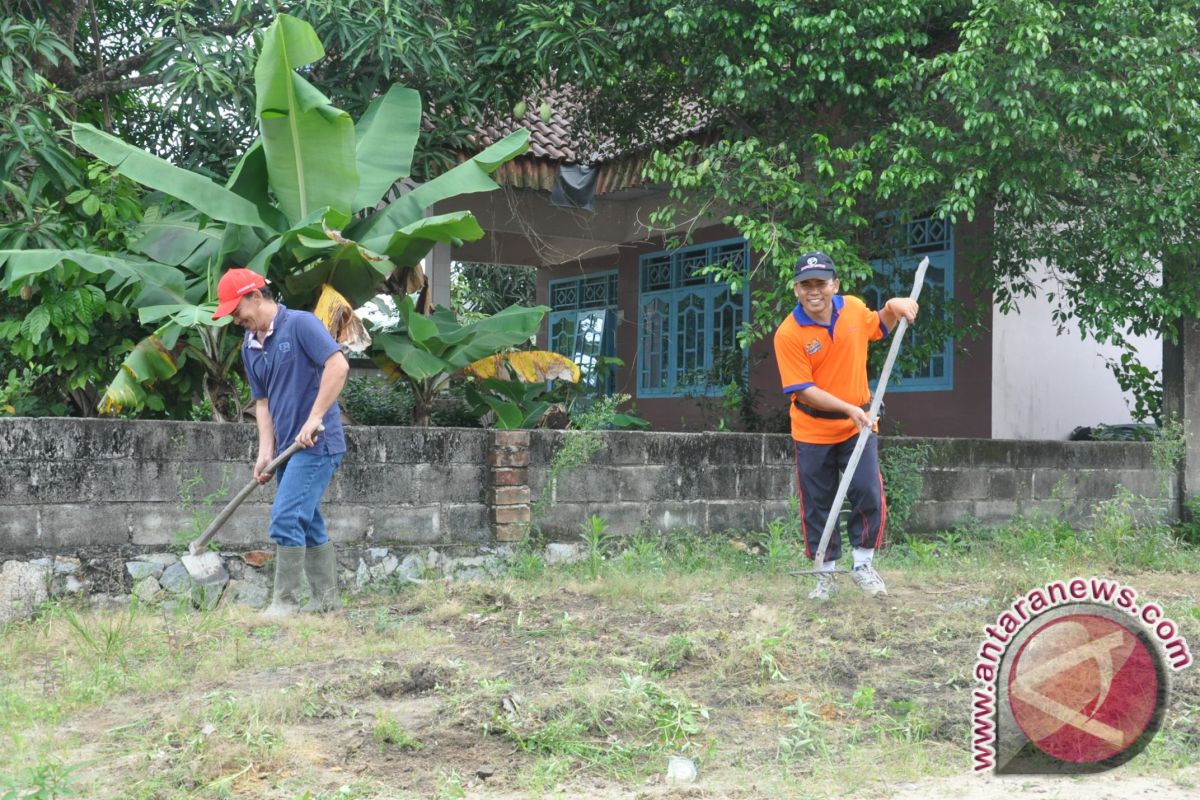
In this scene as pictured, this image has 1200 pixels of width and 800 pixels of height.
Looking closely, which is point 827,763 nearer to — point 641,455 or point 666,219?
point 641,455

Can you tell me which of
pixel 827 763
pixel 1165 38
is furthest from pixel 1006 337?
pixel 827 763

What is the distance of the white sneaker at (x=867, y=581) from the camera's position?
6.11 meters

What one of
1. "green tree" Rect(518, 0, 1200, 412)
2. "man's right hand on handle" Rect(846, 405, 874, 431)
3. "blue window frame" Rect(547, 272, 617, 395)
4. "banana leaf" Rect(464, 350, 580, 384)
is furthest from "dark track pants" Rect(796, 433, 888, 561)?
"blue window frame" Rect(547, 272, 617, 395)

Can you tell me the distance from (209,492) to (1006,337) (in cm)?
727

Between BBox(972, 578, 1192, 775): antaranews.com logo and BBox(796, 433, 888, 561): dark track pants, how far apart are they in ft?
7.73

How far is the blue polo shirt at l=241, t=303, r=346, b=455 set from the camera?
223 inches

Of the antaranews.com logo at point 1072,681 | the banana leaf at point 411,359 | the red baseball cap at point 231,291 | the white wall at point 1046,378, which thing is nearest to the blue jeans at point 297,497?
the red baseball cap at point 231,291

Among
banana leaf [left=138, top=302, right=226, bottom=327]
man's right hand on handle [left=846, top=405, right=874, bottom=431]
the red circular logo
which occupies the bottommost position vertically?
the red circular logo

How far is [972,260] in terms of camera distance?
9.56m

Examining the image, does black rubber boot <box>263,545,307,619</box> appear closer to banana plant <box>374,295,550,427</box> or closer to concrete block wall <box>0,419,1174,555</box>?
concrete block wall <box>0,419,1174,555</box>

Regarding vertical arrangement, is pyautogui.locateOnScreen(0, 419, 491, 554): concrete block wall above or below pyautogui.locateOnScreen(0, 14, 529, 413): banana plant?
below

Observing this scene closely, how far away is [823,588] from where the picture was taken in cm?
603

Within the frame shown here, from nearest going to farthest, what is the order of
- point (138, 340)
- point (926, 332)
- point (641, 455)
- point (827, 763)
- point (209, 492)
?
point (827, 763)
point (209, 492)
point (138, 340)
point (641, 455)
point (926, 332)

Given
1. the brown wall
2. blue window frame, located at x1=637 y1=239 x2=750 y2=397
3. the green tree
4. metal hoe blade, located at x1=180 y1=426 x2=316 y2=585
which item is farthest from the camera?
blue window frame, located at x1=637 y1=239 x2=750 y2=397
